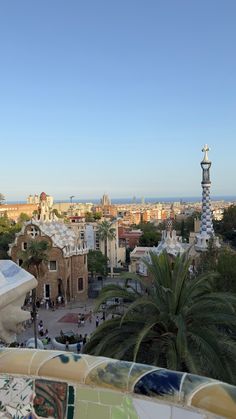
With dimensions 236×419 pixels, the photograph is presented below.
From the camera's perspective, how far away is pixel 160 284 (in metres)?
7.84

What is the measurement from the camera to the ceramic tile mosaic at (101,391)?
7.34 ft

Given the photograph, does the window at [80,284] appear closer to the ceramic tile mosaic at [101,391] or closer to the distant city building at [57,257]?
the distant city building at [57,257]

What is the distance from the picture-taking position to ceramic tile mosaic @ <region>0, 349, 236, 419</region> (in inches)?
88.1

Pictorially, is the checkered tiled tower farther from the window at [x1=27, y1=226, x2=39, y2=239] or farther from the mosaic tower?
the window at [x1=27, y1=226, x2=39, y2=239]

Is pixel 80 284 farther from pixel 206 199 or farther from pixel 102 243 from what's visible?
pixel 102 243

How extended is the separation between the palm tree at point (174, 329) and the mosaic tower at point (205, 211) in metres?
14.9

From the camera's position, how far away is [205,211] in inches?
928

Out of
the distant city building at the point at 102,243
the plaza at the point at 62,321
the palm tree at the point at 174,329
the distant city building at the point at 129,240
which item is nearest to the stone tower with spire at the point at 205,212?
the plaza at the point at 62,321

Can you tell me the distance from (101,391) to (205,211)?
71.5ft

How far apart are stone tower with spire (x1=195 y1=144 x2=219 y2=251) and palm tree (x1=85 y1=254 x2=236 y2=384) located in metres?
14.9

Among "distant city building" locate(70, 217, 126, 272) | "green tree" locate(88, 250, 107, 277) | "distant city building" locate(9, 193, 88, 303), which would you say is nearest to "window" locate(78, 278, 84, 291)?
"distant city building" locate(9, 193, 88, 303)

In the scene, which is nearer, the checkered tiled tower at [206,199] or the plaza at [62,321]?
the plaza at [62,321]

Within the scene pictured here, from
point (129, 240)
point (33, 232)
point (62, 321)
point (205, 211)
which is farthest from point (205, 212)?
point (129, 240)

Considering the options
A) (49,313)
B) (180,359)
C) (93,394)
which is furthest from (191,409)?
(49,313)
